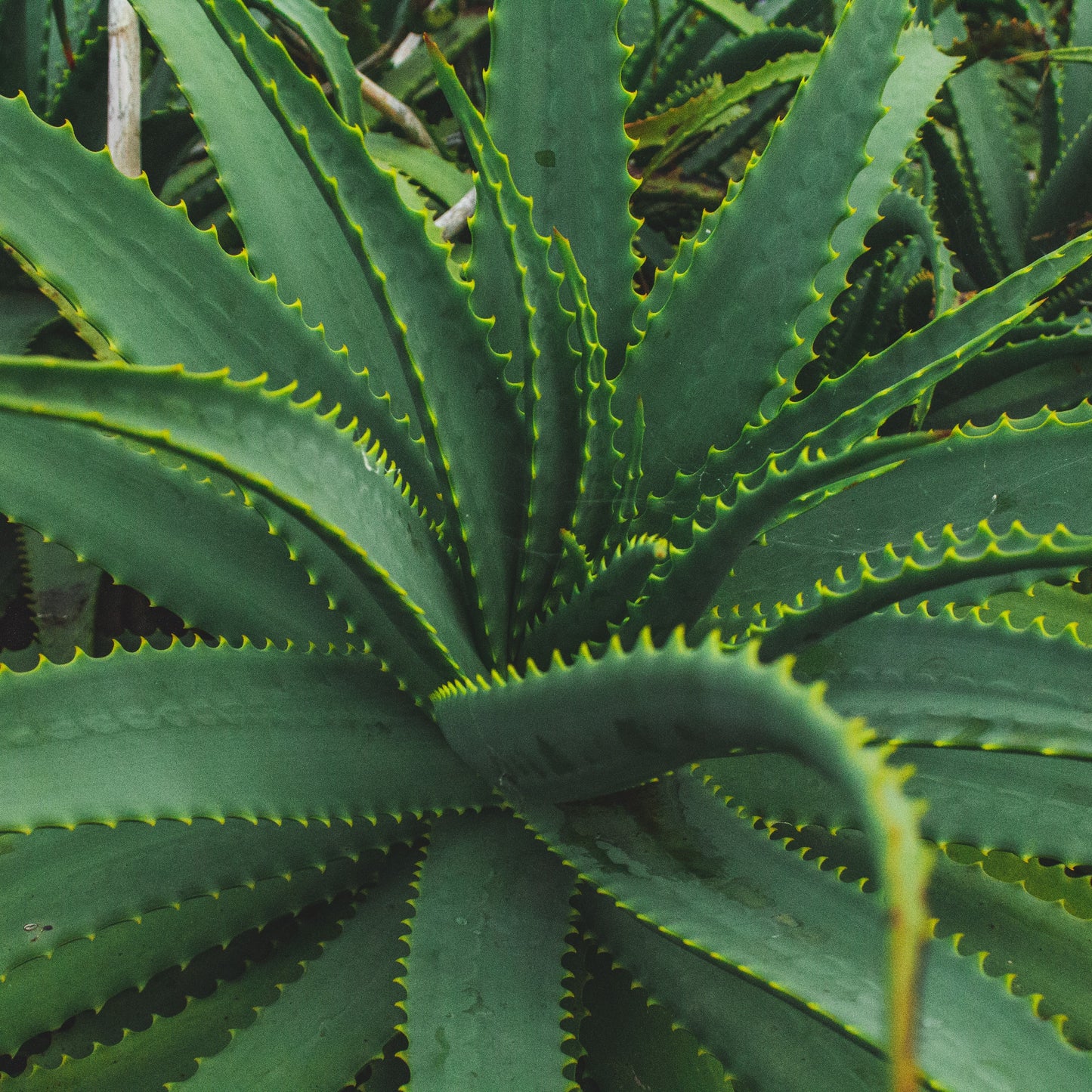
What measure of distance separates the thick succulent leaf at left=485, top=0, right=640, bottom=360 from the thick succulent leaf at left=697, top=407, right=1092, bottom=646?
220 mm

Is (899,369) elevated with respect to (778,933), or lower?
elevated

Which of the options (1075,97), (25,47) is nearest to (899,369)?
(1075,97)

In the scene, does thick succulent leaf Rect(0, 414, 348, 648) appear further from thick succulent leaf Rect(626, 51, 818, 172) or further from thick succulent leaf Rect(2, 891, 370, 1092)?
thick succulent leaf Rect(626, 51, 818, 172)

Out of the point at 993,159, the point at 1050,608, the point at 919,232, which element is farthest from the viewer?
the point at 993,159

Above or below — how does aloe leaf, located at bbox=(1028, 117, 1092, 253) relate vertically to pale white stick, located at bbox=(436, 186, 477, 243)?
above

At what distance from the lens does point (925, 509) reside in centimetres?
74

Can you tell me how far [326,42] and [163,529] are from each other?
514 millimetres

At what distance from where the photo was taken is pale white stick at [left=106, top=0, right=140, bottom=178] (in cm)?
89

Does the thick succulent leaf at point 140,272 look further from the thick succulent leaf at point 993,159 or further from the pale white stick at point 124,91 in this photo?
the thick succulent leaf at point 993,159

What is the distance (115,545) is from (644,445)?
0.41 m

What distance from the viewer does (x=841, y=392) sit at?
741 millimetres

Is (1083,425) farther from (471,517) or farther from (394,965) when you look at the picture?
(394,965)

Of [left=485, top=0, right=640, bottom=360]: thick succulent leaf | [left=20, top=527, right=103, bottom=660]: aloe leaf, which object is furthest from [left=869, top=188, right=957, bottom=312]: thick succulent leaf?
[left=20, top=527, right=103, bottom=660]: aloe leaf

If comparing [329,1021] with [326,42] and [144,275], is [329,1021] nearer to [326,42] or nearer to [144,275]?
[144,275]
